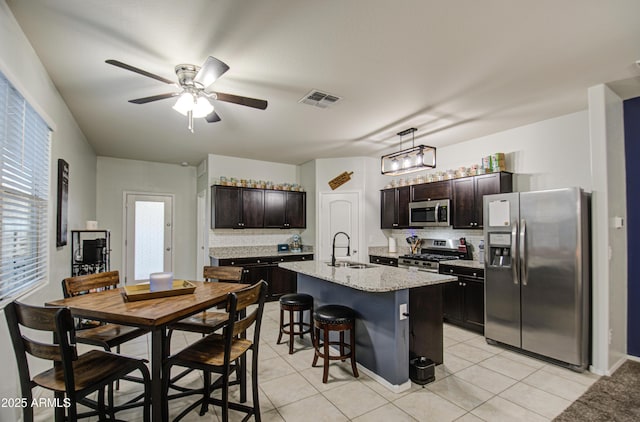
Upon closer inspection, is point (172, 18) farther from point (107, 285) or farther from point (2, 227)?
point (107, 285)

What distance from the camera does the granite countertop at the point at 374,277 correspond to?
94.6 inches

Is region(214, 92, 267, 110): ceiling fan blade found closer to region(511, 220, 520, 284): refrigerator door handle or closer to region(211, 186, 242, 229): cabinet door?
region(511, 220, 520, 284): refrigerator door handle

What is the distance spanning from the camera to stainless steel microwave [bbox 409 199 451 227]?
15.2 ft

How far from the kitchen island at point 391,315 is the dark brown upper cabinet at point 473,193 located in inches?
71.3

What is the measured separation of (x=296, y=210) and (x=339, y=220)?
0.99m

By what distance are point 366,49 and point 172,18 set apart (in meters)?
1.36

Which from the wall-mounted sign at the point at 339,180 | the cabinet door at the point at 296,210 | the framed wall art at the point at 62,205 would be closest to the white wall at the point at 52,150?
the framed wall art at the point at 62,205

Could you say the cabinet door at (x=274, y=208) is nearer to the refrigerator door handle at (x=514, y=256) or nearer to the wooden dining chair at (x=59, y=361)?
the refrigerator door handle at (x=514, y=256)

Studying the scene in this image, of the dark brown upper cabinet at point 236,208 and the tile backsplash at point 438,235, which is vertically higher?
the dark brown upper cabinet at point 236,208

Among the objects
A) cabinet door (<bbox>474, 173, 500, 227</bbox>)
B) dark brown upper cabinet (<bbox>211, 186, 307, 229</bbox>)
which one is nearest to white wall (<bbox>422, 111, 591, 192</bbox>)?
cabinet door (<bbox>474, 173, 500, 227</bbox>)

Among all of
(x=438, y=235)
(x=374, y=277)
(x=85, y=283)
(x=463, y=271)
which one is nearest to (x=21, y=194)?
(x=85, y=283)

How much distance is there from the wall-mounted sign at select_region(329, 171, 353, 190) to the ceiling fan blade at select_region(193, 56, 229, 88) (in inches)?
150

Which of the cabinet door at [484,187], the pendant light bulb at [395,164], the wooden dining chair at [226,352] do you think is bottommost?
the wooden dining chair at [226,352]

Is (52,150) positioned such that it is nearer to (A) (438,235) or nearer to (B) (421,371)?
(B) (421,371)
